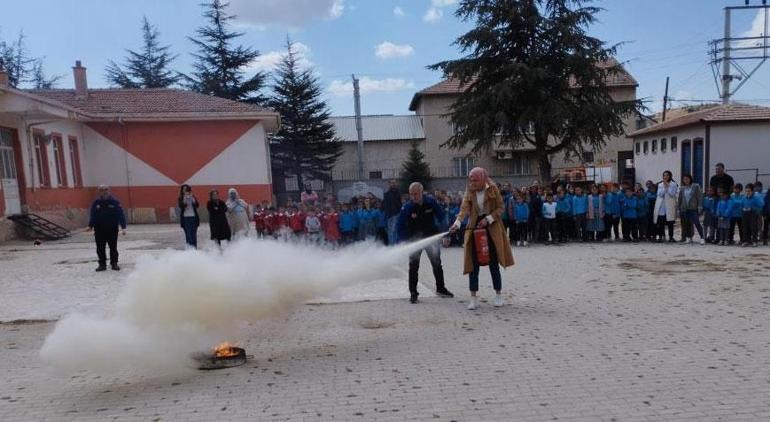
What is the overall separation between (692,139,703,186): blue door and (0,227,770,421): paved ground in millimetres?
20013

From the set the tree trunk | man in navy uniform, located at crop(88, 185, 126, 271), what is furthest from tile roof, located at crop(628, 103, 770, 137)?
man in navy uniform, located at crop(88, 185, 126, 271)

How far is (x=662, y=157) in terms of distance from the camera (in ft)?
99.8

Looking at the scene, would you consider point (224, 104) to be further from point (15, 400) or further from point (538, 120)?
point (15, 400)

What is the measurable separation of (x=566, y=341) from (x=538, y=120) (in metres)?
20.9

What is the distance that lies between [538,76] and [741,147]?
397 inches

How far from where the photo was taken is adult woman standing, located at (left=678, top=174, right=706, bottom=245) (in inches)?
543

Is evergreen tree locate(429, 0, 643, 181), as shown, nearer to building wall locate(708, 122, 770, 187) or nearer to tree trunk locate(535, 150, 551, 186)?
tree trunk locate(535, 150, 551, 186)

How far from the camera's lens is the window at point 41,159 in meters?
19.9

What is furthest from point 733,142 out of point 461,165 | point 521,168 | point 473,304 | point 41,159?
point 41,159

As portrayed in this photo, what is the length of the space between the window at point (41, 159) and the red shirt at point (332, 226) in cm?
1266

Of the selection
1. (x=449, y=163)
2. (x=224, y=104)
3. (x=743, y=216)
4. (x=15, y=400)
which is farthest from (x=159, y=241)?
(x=449, y=163)

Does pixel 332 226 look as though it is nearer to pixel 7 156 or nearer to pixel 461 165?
pixel 7 156

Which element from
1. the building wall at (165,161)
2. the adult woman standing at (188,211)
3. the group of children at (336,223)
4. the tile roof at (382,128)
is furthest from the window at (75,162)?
the tile roof at (382,128)

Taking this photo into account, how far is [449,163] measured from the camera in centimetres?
4359
